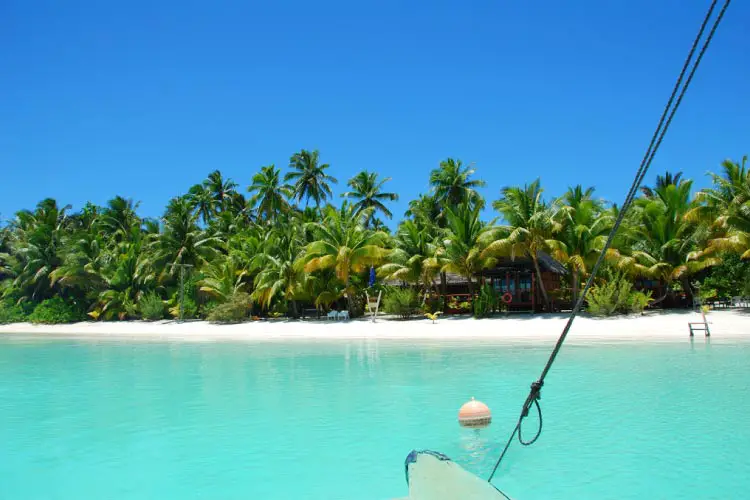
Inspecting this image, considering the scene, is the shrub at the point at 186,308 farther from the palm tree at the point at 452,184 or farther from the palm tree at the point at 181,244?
the palm tree at the point at 452,184

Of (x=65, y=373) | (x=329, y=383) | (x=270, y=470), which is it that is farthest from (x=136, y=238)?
(x=270, y=470)

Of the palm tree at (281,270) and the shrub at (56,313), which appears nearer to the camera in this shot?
the palm tree at (281,270)

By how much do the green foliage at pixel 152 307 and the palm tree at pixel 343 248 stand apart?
12.0m

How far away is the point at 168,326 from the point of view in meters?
32.5

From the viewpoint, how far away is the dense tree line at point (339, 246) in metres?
25.0

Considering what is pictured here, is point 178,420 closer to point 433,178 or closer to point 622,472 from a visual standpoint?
point 622,472

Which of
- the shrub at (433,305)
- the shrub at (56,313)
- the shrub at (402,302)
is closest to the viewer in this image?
the shrub at (402,302)

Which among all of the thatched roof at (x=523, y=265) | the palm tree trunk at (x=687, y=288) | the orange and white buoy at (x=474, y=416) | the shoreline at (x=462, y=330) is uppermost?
the thatched roof at (x=523, y=265)

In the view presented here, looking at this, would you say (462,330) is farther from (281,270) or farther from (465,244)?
(281,270)

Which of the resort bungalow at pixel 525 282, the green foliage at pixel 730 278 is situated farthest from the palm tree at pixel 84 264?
the green foliage at pixel 730 278

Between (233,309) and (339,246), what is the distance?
754 centimetres

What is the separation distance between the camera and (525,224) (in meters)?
25.4

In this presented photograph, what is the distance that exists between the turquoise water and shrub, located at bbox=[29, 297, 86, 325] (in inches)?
1052

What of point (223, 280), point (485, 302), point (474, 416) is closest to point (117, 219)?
point (223, 280)
